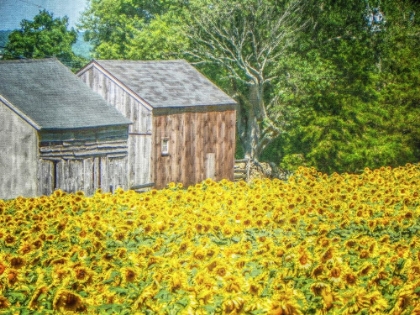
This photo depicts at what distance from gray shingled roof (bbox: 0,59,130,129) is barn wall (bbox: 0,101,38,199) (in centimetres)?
43

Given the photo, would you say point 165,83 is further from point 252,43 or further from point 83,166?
point 252,43

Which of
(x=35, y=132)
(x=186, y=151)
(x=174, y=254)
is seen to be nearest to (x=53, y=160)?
(x=35, y=132)

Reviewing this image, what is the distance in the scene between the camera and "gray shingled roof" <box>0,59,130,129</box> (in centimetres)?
2653

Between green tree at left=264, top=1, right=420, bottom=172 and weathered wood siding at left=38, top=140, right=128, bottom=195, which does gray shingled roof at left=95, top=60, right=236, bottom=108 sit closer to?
weathered wood siding at left=38, top=140, right=128, bottom=195

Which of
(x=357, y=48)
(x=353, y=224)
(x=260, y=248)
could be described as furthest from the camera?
(x=357, y=48)

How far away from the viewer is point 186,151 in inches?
1260

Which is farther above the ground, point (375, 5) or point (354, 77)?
point (375, 5)

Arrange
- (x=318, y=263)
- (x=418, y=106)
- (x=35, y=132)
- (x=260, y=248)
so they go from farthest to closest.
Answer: (x=418, y=106)
(x=35, y=132)
(x=260, y=248)
(x=318, y=263)

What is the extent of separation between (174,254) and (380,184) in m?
8.09

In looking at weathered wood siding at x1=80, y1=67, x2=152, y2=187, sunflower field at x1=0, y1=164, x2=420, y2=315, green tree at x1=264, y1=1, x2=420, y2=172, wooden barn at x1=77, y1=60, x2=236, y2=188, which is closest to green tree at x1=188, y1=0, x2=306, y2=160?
green tree at x1=264, y1=1, x2=420, y2=172

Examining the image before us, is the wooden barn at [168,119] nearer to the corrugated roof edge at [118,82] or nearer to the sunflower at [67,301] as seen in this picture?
the corrugated roof edge at [118,82]

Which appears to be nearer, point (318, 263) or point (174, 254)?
point (318, 263)

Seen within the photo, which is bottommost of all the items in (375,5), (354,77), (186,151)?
(186,151)

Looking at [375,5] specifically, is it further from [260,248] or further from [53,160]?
[260,248]
